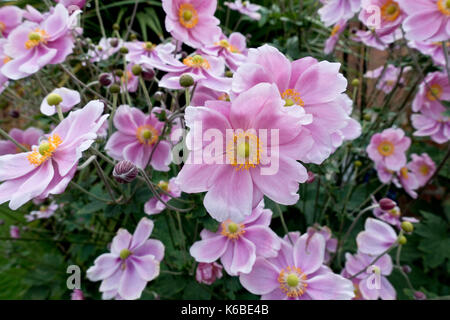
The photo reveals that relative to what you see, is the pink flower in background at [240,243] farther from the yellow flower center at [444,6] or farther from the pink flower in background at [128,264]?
the yellow flower center at [444,6]

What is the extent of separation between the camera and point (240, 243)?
0.76 metres

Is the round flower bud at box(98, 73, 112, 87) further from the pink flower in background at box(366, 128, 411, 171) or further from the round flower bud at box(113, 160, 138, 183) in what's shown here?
the pink flower in background at box(366, 128, 411, 171)

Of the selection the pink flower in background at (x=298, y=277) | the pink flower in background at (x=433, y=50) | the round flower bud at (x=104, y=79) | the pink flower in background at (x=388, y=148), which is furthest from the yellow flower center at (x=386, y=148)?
the round flower bud at (x=104, y=79)

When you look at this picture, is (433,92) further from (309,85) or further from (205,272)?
(205,272)

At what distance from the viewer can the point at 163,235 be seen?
3.50 ft

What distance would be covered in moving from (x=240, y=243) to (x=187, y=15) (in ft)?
1.71

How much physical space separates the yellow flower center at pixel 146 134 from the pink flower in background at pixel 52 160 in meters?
0.24

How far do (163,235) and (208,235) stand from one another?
0.34m

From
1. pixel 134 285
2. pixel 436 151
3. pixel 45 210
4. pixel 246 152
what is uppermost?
pixel 246 152

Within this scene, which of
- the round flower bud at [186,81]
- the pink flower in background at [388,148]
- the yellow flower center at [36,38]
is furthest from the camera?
the pink flower in background at [388,148]

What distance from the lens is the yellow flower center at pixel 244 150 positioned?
0.51 meters

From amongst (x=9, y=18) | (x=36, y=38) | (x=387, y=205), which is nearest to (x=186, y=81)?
(x=36, y=38)
